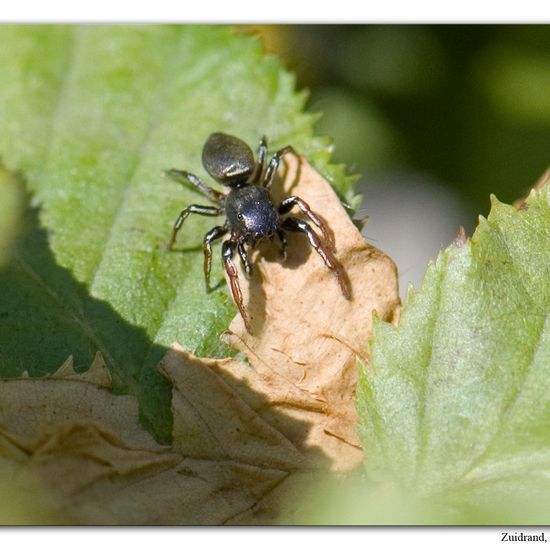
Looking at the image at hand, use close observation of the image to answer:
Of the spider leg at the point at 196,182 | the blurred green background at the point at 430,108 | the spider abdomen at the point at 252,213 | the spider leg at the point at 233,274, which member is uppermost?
the blurred green background at the point at 430,108

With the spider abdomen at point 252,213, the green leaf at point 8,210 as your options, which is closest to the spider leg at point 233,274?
the spider abdomen at point 252,213

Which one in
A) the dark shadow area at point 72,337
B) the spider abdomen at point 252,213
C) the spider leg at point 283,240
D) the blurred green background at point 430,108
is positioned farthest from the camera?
the blurred green background at point 430,108

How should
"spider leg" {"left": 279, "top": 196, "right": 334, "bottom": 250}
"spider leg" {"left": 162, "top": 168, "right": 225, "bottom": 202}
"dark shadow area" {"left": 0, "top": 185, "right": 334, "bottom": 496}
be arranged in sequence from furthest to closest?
"spider leg" {"left": 162, "top": 168, "right": 225, "bottom": 202}, "spider leg" {"left": 279, "top": 196, "right": 334, "bottom": 250}, "dark shadow area" {"left": 0, "top": 185, "right": 334, "bottom": 496}

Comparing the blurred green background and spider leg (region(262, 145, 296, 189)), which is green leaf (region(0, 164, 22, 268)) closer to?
spider leg (region(262, 145, 296, 189))

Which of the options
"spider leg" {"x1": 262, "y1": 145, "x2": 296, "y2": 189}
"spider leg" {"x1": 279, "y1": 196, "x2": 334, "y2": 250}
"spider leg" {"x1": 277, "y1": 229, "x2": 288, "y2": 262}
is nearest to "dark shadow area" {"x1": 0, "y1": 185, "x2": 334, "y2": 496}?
"spider leg" {"x1": 277, "y1": 229, "x2": 288, "y2": 262}

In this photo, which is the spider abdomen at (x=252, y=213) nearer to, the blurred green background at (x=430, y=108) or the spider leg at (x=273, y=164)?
the spider leg at (x=273, y=164)

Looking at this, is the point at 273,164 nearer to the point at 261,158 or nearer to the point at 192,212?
the point at 261,158

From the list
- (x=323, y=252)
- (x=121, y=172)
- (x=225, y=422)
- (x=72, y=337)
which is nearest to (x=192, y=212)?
(x=121, y=172)
